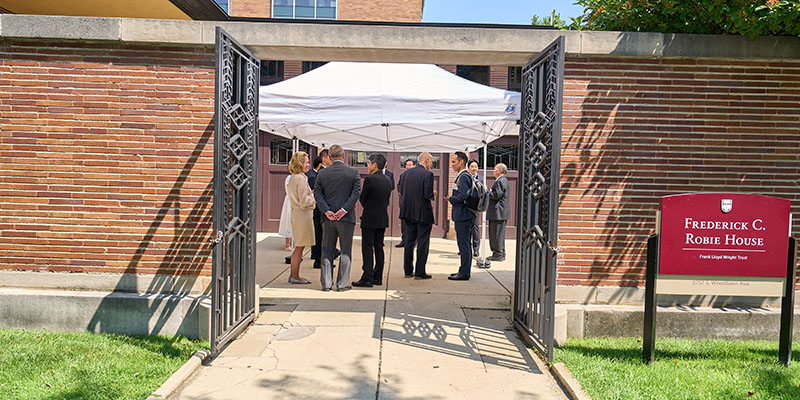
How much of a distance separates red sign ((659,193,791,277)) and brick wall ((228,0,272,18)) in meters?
27.2

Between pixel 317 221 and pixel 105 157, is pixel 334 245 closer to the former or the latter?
pixel 317 221

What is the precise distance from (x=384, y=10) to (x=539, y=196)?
839 inches

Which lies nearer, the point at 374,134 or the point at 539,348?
the point at 539,348

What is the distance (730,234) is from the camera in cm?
513

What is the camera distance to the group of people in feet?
24.1

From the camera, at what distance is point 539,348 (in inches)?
200

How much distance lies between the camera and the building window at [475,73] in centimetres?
1463

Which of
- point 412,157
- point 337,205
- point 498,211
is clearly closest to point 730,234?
point 337,205

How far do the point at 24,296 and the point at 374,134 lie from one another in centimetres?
651

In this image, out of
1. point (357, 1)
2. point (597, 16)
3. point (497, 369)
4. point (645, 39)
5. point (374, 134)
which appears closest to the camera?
point (497, 369)

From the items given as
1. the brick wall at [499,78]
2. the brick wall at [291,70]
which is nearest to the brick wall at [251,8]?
the brick wall at [291,70]

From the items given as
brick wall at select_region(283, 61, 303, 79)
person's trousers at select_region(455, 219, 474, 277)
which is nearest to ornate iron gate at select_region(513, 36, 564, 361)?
person's trousers at select_region(455, 219, 474, 277)

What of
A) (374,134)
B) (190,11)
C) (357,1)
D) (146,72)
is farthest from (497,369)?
(357,1)

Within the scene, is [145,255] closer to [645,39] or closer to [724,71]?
[645,39]
